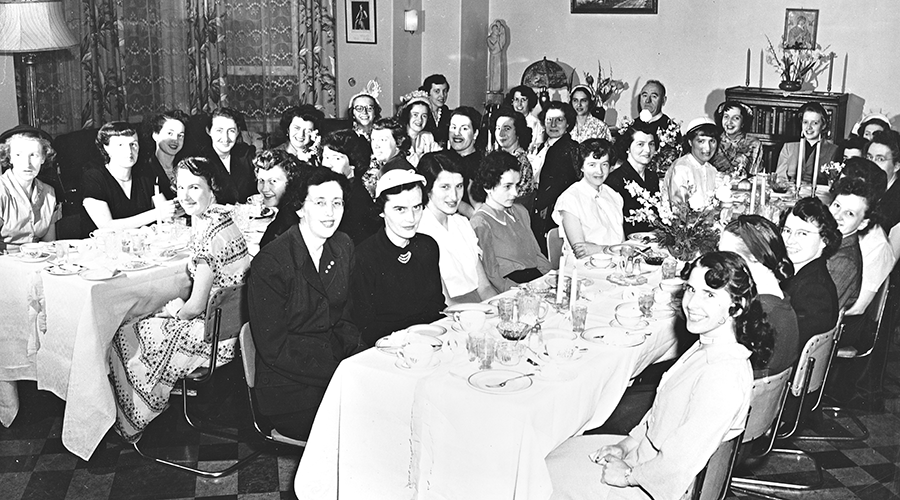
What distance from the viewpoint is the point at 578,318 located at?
3.63m

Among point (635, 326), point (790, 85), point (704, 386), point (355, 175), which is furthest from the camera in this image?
point (790, 85)

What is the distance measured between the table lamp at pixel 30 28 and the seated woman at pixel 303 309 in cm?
327

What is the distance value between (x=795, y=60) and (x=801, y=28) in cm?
34

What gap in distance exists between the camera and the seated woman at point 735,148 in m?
7.68

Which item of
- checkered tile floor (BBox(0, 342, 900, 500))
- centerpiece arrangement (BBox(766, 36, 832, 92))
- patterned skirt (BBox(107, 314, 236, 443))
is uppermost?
centerpiece arrangement (BBox(766, 36, 832, 92))

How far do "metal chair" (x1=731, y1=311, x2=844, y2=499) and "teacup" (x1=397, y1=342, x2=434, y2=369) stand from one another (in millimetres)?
1488

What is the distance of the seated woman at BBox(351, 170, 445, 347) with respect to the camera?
392 cm

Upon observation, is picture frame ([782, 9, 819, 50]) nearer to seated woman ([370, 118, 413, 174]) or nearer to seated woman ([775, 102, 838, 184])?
seated woman ([775, 102, 838, 184])

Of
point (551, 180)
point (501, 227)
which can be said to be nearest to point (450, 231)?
point (501, 227)

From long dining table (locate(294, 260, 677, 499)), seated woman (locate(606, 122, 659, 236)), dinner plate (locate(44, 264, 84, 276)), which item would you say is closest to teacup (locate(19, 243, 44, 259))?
dinner plate (locate(44, 264, 84, 276))

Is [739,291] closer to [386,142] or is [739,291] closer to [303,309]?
[303,309]

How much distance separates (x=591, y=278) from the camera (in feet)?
14.9

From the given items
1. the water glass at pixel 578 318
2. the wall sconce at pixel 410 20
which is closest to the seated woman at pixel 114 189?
the water glass at pixel 578 318

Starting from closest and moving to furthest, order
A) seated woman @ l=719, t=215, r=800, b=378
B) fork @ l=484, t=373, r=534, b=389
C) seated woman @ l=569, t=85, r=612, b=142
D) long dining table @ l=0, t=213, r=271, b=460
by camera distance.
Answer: fork @ l=484, t=373, r=534, b=389, seated woman @ l=719, t=215, r=800, b=378, long dining table @ l=0, t=213, r=271, b=460, seated woman @ l=569, t=85, r=612, b=142
